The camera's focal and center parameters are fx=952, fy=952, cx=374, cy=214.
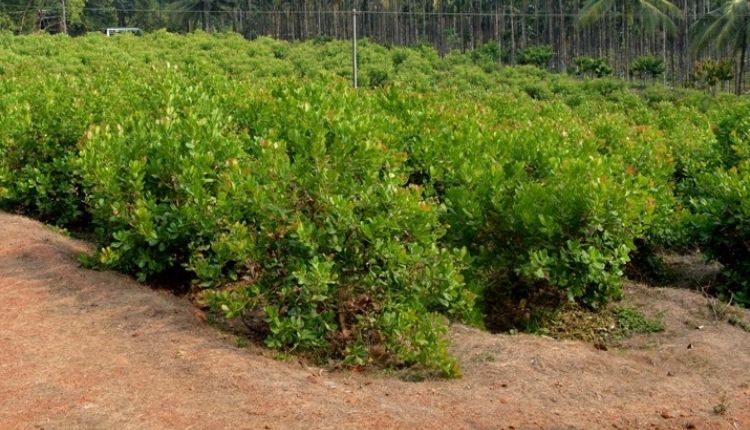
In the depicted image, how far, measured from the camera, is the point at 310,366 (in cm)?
521

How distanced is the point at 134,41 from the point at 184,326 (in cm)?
2570

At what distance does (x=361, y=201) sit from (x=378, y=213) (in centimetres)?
12

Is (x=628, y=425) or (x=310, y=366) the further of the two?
(x=310, y=366)

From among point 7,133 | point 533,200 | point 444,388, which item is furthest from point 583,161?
point 7,133

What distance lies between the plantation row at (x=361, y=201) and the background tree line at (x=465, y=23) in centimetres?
3161

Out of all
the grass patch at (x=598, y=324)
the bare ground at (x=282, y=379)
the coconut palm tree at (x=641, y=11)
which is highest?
the coconut palm tree at (x=641, y=11)

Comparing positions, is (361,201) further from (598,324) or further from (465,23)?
(465,23)

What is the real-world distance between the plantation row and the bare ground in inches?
10.6

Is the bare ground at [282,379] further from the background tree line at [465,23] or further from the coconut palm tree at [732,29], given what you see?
the background tree line at [465,23]

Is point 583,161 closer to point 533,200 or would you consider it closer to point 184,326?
point 533,200

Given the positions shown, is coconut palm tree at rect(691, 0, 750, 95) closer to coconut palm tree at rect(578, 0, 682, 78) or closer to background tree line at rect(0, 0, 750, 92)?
background tree line at rect(0, 0, 750, 92)

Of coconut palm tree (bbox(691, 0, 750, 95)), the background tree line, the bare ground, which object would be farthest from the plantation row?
the background tree line

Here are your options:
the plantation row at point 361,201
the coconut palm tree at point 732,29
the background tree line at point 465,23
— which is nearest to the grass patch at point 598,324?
the plantation row at point 361,201

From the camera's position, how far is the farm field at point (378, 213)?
17.4 feet
